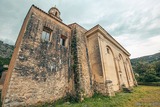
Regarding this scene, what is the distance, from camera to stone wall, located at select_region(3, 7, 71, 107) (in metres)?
4.98

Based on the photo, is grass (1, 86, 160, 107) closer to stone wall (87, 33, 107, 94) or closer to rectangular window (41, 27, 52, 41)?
stone wall (87, 33, 107, 94)

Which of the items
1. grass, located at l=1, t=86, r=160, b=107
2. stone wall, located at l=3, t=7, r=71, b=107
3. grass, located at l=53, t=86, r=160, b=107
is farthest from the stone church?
grass, located at l=53, t=86, r=160, b=107

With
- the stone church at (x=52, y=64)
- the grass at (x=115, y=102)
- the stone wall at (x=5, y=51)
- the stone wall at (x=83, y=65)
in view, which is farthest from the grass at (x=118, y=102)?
the stone wall at (x=5, y=51)

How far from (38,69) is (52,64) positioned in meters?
1.31

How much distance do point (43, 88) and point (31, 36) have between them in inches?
167

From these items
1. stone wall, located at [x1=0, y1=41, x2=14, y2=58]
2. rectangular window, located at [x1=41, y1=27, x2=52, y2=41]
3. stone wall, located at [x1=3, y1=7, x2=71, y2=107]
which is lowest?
stone wall, located at [x1=3, y1=7, x2=71, y2=107]

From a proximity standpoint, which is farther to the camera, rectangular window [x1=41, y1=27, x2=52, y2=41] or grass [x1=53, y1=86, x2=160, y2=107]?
rectangular window [x1=41, y1=27, x2=52, y2=41]

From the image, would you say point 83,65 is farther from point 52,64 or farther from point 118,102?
point 118,102

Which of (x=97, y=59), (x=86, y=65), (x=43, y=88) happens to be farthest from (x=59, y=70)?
(x=97, y=59)

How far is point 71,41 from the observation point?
9.82m

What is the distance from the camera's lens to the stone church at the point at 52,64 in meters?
5.26

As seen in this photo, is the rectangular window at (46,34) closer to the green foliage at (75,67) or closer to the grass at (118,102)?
the green foliage at (75,67)

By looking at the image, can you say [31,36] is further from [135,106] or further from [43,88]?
[135,106]

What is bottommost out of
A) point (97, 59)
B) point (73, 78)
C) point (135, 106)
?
point (135, 106)
